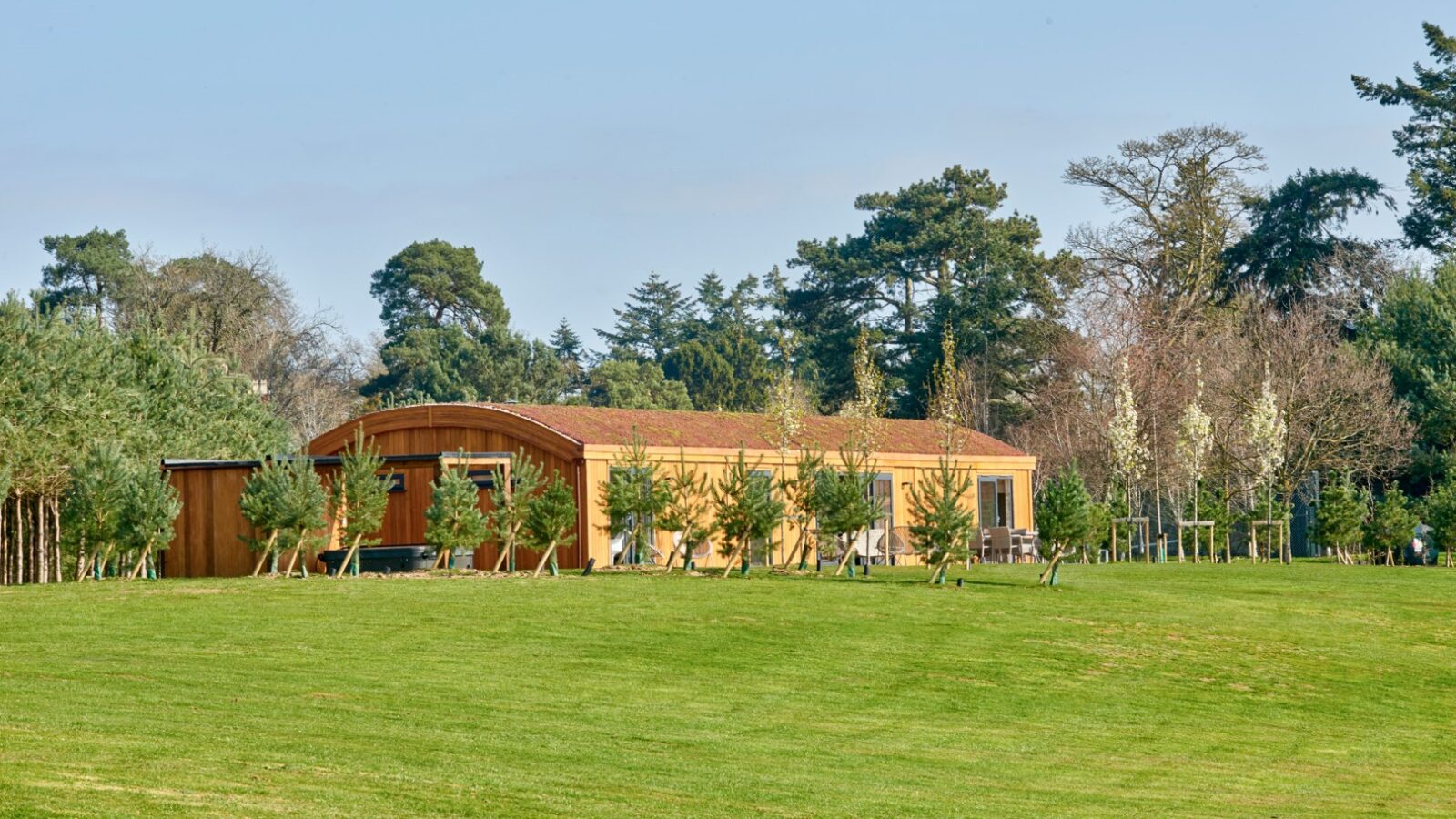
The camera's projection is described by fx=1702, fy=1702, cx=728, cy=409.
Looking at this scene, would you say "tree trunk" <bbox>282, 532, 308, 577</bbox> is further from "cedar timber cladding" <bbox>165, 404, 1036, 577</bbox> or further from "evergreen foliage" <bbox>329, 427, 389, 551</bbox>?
"cedar timber cladding" <bbox>165, 404, 1036, 577</bbox>

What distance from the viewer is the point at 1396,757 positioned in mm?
14336

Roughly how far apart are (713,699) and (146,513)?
11.3m

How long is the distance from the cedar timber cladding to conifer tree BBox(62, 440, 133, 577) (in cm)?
216

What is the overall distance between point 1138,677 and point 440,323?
62.5 metres

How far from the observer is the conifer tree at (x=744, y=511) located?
24.5 m

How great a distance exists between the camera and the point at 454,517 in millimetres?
23453

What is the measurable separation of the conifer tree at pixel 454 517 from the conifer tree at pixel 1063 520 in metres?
8.05

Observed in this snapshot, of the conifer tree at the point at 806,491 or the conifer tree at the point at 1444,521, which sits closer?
the conifer tree at the point at 806,491

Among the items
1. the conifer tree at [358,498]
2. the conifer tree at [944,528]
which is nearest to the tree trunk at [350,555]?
the conifer tree at [358,498]

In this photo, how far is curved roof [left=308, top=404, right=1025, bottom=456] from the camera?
28.9 meters

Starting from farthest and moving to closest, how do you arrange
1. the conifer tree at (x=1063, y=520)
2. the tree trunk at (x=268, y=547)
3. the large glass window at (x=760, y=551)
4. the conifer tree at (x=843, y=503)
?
the large glass window at (x=760, y=551), the conifer tree at (x=843, y=503), the conifer tree at (x=1063, y=520), the tree trunk at (x=268, y=547)

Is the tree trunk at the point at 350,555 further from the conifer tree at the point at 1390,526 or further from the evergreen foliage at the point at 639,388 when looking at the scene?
the evergreen foliage at the point at 639,388

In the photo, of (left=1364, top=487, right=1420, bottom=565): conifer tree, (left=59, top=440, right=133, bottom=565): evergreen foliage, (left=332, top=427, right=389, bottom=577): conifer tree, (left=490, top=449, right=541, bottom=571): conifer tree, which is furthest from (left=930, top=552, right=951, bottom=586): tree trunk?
(left=1364, top=487, right=1420, bottom=565): conifer tree

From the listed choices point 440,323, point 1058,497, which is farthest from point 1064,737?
point 440,323
